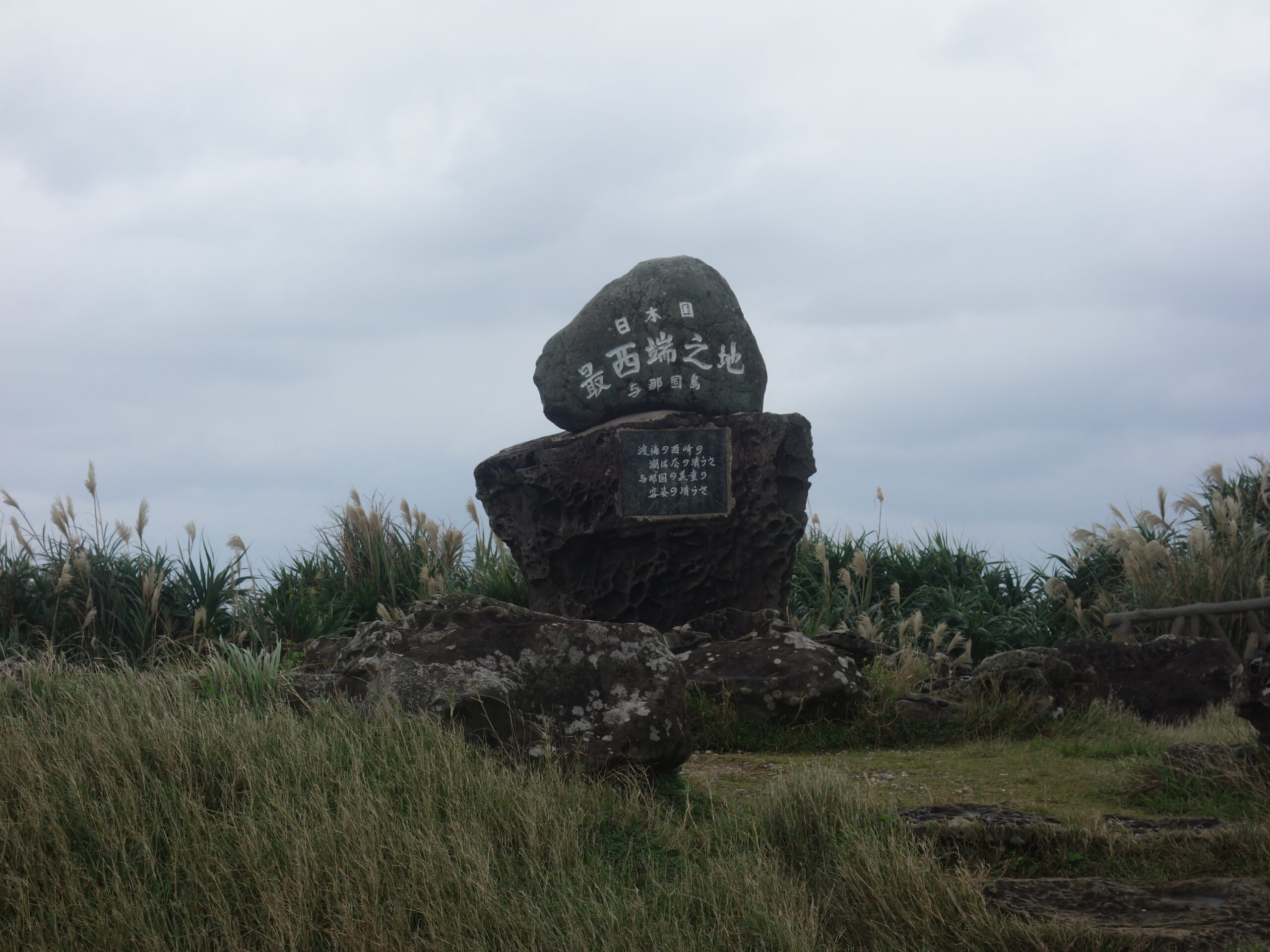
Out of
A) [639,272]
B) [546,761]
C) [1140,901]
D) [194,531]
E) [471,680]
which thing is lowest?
[1140,901]

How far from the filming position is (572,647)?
5.39 m

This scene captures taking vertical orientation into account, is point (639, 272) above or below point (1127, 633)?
above

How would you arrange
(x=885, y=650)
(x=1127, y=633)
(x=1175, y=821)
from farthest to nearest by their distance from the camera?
(x=1127, y=633)
(x=885, y=650)
(x=1175, y=821)

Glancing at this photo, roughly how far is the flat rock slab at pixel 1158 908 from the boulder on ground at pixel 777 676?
10.9ft

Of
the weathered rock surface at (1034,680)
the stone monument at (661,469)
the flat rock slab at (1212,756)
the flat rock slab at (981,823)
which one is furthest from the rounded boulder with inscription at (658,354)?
the flat rock slab at (981,823)

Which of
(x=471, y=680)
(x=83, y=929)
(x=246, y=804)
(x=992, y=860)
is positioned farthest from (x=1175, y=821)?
(x=83, y=929)

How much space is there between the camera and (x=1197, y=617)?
424 inches

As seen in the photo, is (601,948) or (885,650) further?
(885,650)

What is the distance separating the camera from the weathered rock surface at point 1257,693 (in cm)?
557

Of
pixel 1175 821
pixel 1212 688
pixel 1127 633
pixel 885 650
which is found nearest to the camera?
pixel 1175 821

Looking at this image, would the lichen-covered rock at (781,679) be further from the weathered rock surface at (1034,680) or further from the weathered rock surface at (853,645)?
the weathered rock surface at (853,645)

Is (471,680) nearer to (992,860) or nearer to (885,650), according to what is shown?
(992,860)

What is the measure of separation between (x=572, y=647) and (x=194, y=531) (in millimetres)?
5439

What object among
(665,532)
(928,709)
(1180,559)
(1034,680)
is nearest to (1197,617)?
(1180,559)
